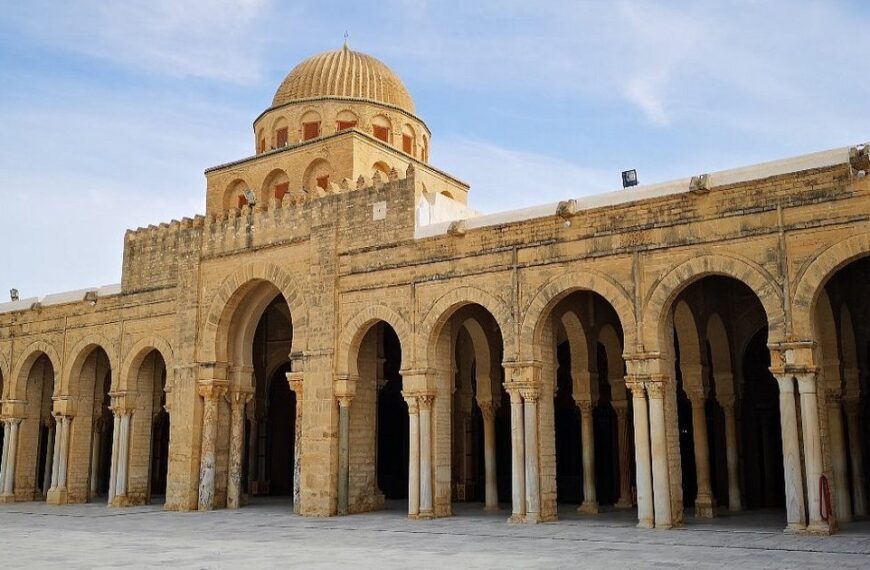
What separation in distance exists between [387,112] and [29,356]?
475 inches

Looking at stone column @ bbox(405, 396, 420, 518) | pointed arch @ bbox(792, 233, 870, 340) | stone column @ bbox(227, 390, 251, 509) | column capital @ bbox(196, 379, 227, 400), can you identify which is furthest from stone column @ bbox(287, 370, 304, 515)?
pointed arch @ bbox(792, 233, 870, 340)

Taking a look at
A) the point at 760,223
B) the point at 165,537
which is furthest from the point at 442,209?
the point at 165,537

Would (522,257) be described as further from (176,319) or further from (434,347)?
(176,319)

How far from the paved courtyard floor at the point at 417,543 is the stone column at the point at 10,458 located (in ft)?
23.0

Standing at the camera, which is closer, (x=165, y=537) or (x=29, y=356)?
(x=165, y=537)

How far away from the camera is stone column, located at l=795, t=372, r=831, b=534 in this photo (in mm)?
11203

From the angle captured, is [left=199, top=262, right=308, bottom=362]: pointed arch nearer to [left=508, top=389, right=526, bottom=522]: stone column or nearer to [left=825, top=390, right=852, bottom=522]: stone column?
[left=508, top=389, right=526, bottom=522]: stone column

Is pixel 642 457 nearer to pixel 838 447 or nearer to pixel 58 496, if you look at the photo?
pixel 838 447

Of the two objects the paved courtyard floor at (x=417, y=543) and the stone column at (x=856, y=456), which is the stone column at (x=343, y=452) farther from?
the stone column at (x=856, y=456)

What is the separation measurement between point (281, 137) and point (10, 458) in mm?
11467

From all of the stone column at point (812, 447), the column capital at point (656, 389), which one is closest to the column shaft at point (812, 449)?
the stone column at point (812, 447)

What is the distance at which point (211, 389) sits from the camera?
722 inches

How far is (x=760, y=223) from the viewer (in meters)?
12.3

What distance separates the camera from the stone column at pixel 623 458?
54.0 feet
